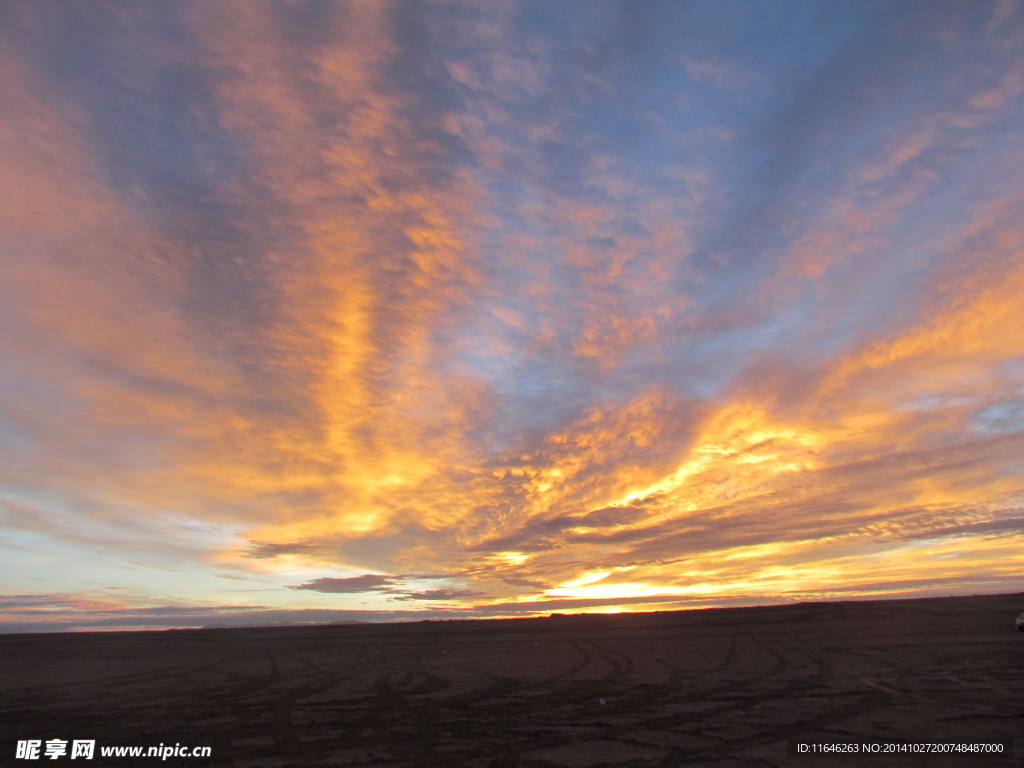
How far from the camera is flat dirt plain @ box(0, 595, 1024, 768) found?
12125 millimetres

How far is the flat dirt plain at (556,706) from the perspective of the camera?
12.1m

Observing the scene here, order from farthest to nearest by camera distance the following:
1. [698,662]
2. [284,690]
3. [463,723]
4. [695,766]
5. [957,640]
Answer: [957,640] → [698,662] → [284,690] → [463,723] → [695,766]

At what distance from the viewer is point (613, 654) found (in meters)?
34.4

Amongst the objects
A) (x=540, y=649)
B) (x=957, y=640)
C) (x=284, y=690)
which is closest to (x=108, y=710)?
(x=284, y=690)

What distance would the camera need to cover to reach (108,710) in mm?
19203

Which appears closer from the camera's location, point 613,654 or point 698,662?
point 698,662

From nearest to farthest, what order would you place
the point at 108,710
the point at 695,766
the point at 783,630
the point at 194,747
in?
the point at 695,766, the point at 194,747, the point at 108,710, the point at 783,630

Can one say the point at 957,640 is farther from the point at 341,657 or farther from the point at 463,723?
the point at 341,657

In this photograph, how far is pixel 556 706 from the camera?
56.0ft

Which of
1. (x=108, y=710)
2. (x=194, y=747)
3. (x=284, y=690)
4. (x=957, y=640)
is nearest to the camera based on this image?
(x=194, y=747)

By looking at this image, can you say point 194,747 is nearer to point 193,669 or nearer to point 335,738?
point 335,738

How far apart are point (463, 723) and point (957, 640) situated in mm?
32017

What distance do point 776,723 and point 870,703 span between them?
390 centimetres

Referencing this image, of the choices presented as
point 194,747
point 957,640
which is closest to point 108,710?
point 194,747
